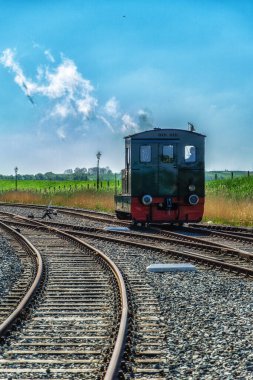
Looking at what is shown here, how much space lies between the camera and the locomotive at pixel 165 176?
20.0 metres

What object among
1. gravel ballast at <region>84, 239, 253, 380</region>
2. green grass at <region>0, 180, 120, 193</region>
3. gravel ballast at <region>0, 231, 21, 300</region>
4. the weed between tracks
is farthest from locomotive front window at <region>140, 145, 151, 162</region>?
green grass at <region>0, 180, 120, 193</region>

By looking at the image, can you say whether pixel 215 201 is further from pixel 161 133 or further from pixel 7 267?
pixel 7 267

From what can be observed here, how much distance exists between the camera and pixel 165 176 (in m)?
20.2

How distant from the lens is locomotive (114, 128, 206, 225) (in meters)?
20.0

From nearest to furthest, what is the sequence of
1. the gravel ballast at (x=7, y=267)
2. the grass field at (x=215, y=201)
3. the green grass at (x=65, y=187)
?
the gravel ballast at (x=7, y=267), the grass field at (x=215, y=201), the green grass at (x=65, y=187)

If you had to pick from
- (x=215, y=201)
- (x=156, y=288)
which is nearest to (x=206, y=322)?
(x=156, y=288)

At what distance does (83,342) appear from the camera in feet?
22.4

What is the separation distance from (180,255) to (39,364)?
7725mm

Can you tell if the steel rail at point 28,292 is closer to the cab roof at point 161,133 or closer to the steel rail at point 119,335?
the steel rail at point 119,335

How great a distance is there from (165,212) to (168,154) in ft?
5.46

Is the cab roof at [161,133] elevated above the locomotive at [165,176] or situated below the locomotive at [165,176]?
above

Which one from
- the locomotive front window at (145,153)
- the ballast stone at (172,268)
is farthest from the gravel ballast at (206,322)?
the locomotive front window at (145,153)

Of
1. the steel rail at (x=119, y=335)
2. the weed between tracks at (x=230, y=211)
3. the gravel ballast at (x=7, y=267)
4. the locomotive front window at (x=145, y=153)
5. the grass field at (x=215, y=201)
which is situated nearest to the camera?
the steel rail at (x=119, y=335)

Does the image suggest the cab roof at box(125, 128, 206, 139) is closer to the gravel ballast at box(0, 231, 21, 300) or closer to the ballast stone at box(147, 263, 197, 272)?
the gravel ballast at box(0, 231, 21, 300)
